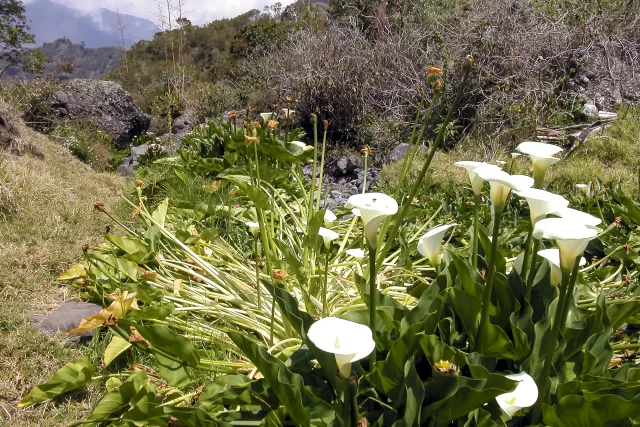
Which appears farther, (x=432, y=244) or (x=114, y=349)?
(x=114, y=349)

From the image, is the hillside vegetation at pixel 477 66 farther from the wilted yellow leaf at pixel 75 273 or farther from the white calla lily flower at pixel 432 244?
the white calla lily flower at pixel 432 244

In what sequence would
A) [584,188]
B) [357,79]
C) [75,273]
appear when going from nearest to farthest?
[75,273], [584,188], [357,79]

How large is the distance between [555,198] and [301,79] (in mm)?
6743

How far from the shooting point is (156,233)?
7.39 feet

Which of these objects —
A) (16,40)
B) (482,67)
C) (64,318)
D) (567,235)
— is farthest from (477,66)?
(16,40)

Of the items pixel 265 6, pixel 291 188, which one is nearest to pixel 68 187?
pixel 291 188

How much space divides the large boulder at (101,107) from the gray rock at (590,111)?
27.7 ft

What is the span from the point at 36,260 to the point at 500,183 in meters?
2.76

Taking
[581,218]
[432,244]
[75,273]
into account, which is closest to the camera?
[581,218]

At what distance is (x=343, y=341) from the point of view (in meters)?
0.85

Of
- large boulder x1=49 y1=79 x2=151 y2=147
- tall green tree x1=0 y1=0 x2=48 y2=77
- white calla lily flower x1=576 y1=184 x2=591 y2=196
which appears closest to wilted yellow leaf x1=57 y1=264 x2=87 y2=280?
white calla lily flower x1=576 y1=184 x2=591 y2=196

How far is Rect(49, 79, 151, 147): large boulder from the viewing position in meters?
9.17

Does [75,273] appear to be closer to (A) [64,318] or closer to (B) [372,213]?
(A) [64,318]

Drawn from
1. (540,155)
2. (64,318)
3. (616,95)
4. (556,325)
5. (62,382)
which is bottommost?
(64,318)
